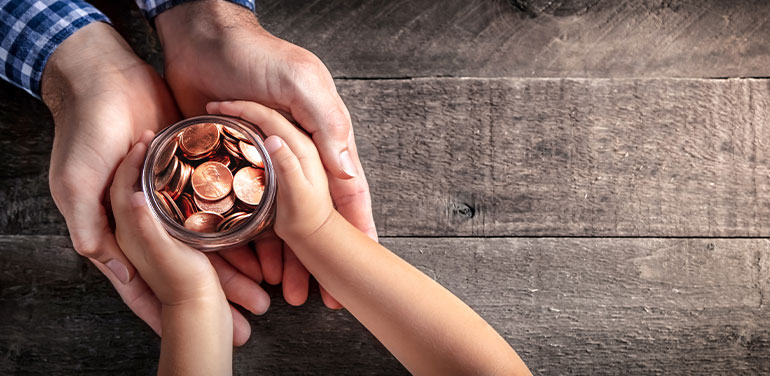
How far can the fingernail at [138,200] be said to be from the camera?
0.46 m

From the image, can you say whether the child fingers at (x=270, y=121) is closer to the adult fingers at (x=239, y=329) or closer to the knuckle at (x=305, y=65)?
the knuckle at (x=305, y=65)

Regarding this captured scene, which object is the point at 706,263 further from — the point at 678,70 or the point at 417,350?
the point at 417,350

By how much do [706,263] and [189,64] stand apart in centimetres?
59

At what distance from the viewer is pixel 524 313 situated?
0.56 metres

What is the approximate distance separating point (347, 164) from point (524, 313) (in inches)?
9.7

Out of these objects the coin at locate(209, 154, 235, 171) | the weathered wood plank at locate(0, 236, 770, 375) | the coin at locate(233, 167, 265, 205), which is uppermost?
the coin at locate(209, 154, 235, 171)

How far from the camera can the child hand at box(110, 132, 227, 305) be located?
1.52 ft

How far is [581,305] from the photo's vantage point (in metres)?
0.57

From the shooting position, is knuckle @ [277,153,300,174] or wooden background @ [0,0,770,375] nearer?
knuckle @ [277,153,300,174]

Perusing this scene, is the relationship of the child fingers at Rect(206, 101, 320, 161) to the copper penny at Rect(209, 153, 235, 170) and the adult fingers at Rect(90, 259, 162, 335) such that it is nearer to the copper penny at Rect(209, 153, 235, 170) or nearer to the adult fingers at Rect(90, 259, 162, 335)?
the copper penny at Rect(209, 153, 235, 170)

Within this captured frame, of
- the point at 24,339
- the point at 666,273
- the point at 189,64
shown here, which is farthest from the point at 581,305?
the point at 24,339

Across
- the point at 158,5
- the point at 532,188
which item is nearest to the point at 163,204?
the point at 158,5

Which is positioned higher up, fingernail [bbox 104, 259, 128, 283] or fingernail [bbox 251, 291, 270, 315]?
fingernail [bbox 104, 259, 128, 283]

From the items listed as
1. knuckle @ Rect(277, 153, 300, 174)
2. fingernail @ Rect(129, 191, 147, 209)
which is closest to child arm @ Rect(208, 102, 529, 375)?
knuckle @ Rect(277, 153, 300, 174)
